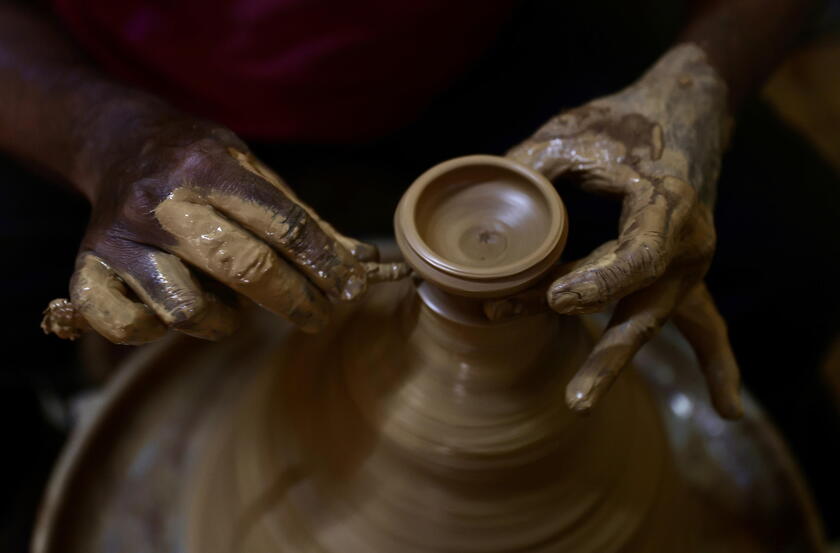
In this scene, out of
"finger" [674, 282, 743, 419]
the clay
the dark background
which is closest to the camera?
the clay

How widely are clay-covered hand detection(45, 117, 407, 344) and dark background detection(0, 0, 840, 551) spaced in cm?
71

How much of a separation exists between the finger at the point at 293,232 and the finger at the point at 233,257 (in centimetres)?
1

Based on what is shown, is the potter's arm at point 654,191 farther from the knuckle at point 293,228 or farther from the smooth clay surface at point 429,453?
the knuckle at point 293,228

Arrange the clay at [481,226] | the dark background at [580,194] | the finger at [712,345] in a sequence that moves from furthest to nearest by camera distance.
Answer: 1. the dark background at [580,194]
2. the finger at [712,345]
3. the clay at [481,226]

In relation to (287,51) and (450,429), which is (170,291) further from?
(287,51)

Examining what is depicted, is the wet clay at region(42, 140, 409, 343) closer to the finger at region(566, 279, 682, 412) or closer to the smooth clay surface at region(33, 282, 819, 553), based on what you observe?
the smooth clay surface at region(33, 282, 819, 553)

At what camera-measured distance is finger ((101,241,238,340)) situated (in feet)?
2.63

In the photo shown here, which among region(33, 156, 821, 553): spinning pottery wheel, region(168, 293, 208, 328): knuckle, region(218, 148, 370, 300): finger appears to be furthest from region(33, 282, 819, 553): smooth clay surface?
region(168, 293, 208, 328): knuckle

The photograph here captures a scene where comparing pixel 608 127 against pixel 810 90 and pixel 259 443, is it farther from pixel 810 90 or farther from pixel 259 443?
pixel 810 90

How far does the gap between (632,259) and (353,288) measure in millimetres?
298

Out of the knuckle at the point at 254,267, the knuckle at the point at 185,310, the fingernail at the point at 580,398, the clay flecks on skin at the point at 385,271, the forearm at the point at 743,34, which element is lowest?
the fingernail at the point at 580,398

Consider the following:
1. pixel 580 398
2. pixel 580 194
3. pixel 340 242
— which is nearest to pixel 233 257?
pixel 340 242

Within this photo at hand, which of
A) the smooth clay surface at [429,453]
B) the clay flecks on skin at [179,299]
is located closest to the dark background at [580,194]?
the smooth clay surface at [429,453]

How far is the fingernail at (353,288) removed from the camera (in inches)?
33.1
